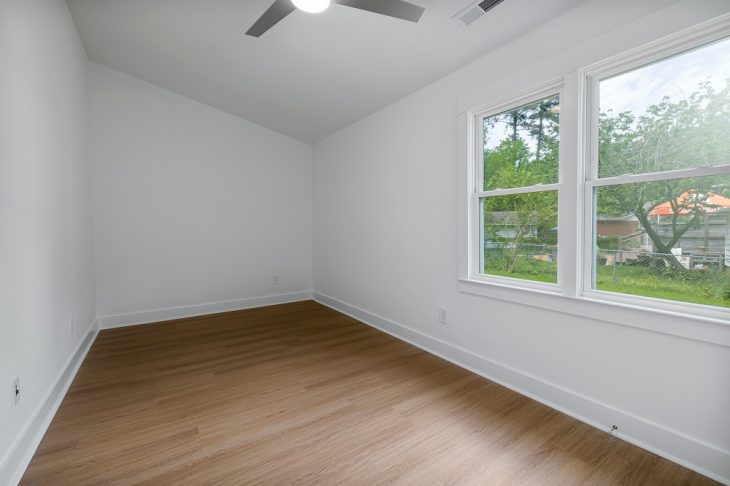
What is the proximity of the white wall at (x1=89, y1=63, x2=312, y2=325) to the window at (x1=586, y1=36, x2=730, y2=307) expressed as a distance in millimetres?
4025

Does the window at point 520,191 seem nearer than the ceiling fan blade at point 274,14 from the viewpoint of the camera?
No

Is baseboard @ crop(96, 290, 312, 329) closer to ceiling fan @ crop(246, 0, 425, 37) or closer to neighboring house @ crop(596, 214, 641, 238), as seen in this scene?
ceiling fan @ crop(246, 0, 425, 37)

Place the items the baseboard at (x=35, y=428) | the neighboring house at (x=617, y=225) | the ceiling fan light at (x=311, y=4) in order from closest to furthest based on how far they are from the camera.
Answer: the baseboard at (x=35, y=428), the ceiling fan light at (x=311, y=4), the neighboring house at (x=617, y=225)

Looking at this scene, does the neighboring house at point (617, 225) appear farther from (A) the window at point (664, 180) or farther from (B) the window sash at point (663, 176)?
(B) the window sash at point (663, 176)

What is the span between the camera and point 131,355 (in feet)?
10.2

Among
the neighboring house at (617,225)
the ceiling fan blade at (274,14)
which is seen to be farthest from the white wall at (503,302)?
the ceiling fan blade at (274,14)

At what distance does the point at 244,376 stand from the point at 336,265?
2.23 m

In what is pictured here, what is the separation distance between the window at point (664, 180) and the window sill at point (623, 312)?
14cm

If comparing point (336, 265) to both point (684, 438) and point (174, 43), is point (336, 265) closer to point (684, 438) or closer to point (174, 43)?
point (174, 43)

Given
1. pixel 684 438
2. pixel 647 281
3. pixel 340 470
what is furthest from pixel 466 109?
pixel 340 470

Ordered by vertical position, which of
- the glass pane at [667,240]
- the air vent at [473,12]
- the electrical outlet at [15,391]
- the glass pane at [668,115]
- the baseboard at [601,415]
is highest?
the air vent at [473,12]

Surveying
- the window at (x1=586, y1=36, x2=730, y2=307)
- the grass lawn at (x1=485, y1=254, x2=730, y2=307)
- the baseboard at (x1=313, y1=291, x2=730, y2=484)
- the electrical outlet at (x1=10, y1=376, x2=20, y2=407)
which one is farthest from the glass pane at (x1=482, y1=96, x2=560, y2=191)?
the electrical outlet at (x1=10, y1=376, x2=20, y2=407)

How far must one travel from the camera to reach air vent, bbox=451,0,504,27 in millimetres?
2033

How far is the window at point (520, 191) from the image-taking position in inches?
90.9
